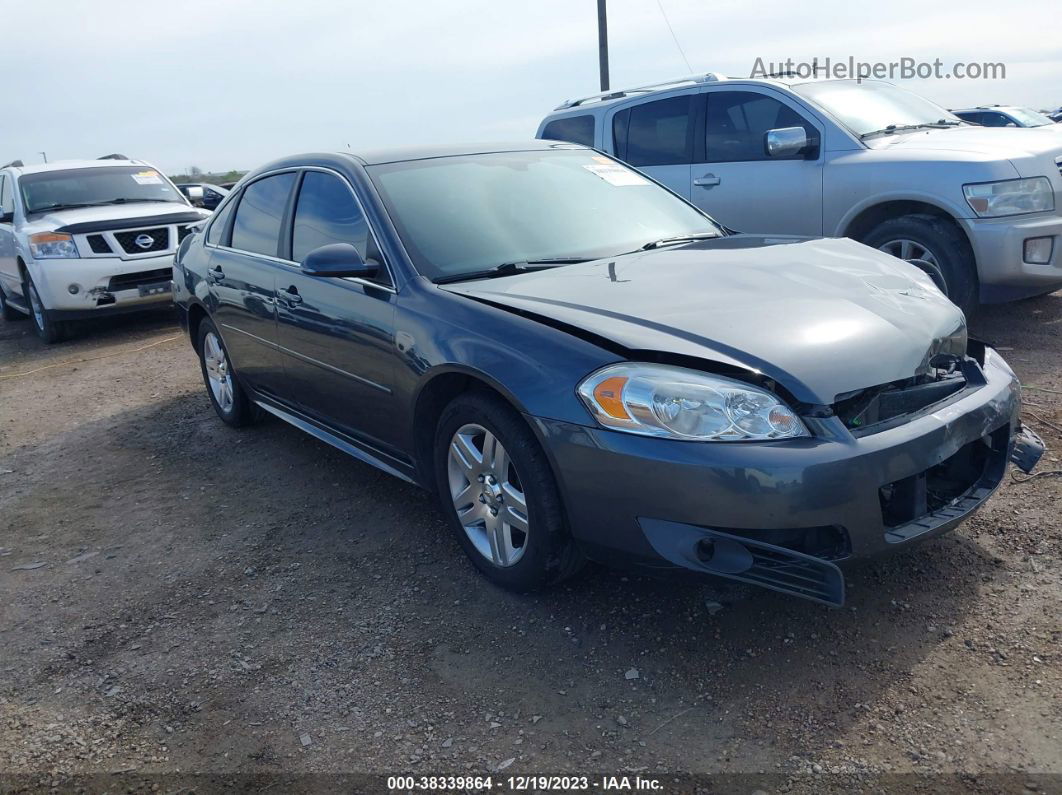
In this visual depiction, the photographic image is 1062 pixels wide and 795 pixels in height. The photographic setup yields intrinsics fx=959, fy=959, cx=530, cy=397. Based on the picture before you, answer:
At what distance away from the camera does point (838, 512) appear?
110 inches

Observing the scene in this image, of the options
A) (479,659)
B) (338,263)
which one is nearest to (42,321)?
(338,263)

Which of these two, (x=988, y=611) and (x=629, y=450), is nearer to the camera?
(x=629, y=450)

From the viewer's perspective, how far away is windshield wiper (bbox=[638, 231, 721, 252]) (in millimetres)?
4184

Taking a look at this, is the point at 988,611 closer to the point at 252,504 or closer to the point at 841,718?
the point at 841,718

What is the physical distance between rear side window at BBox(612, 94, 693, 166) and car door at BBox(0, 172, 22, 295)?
6.55m

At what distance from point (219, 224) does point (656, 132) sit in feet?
12.5

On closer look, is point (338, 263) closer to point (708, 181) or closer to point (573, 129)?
point (708, 181)

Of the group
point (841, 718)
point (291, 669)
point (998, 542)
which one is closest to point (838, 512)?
point (841, 718)

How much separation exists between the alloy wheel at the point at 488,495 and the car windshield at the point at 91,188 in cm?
853

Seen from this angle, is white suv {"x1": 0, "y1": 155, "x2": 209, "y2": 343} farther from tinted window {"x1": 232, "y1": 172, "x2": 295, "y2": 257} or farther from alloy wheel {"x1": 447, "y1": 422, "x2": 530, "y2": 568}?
alloy wheel {"x1": 447, "y1": 422, "x2": 530, "y2": 568}

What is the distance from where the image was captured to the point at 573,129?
8523 mm

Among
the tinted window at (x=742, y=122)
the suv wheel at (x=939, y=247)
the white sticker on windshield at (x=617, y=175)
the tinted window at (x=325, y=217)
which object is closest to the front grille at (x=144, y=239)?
the tinted window at (x=742, y=122)

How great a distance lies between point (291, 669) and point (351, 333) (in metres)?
1.46

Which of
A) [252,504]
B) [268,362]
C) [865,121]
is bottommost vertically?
[252,504]
